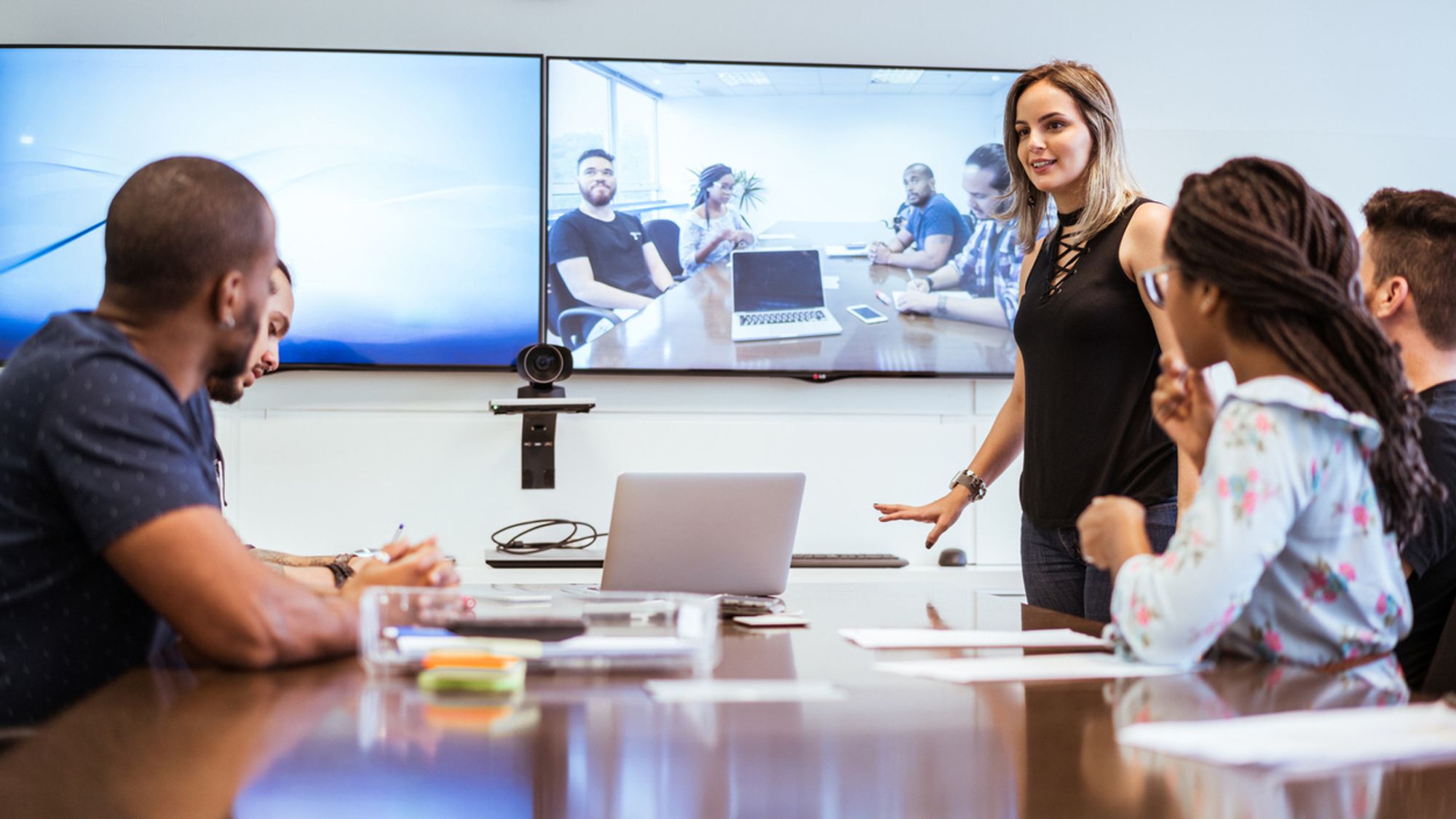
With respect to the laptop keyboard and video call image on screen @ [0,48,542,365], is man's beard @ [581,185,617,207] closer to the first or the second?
video call image on screen @ [0,48,542,365]

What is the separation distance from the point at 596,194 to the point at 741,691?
2509 mm

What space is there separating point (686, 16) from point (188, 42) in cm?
140

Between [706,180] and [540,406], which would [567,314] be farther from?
[706,180]

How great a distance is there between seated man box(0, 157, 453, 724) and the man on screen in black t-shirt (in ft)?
6.78

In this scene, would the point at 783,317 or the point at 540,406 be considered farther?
the point at 783,317

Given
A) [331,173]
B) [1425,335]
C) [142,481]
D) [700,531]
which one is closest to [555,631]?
[142,481]

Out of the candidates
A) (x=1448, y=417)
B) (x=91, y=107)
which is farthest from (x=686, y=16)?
(x=1448, y=417)

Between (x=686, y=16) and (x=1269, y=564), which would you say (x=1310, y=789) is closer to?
(x=1269, y=564)

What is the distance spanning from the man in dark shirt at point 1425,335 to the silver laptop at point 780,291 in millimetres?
1754

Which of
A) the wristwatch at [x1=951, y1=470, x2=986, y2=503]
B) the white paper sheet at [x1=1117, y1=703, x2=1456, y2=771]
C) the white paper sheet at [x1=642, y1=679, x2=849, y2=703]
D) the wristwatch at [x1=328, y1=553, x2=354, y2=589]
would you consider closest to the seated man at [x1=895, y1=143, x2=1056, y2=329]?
the wristwatch at [x1=951, y1=470, x2=986, y2=503]

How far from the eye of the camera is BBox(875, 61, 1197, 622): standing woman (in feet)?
6.68

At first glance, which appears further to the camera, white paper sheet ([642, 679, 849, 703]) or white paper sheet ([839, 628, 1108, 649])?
white paper sheet ([839, 628, 1108, 649])

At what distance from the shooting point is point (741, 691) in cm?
114

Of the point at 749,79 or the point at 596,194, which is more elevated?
the point at 749,79
